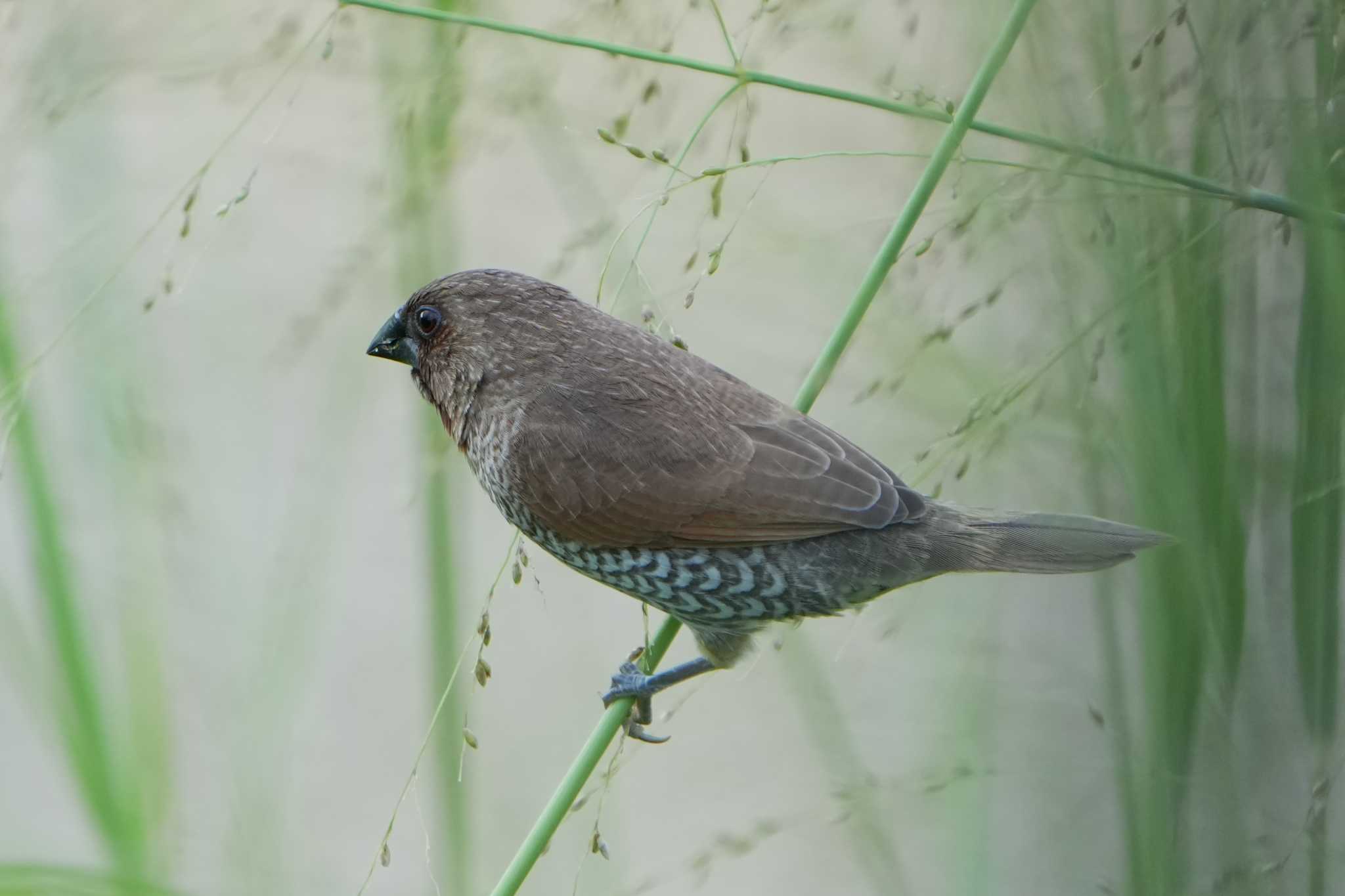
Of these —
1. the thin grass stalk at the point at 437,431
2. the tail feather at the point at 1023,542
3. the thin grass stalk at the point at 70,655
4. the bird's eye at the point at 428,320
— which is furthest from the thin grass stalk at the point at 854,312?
the bird's eye at the point at 428,320

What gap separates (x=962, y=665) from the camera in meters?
1.37

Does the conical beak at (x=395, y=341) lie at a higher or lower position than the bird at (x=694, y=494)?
higher

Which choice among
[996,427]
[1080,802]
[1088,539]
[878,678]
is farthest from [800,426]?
[1080,802]

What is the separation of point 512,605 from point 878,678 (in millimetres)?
2390

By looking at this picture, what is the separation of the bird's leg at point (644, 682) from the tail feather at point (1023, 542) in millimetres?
529

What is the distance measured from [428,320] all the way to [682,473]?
0.59 m

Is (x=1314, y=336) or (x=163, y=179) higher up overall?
(x=163, y=179)

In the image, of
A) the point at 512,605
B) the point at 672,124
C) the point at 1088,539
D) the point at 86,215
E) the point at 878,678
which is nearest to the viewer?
the point at 1088,539

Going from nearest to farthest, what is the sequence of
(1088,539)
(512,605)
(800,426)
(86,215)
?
(1088,539) < (86,215) < (800,426) < (512,605)

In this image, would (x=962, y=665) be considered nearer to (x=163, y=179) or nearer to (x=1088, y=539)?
(x=1088, y=539)

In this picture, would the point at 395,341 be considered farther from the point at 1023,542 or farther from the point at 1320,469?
the point at 1320,469

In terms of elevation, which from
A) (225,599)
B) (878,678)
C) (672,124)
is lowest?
(878,678)

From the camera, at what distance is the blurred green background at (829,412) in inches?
35.8

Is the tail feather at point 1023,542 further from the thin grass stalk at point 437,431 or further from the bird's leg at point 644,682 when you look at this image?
the thin grass stalk at point 437,431
